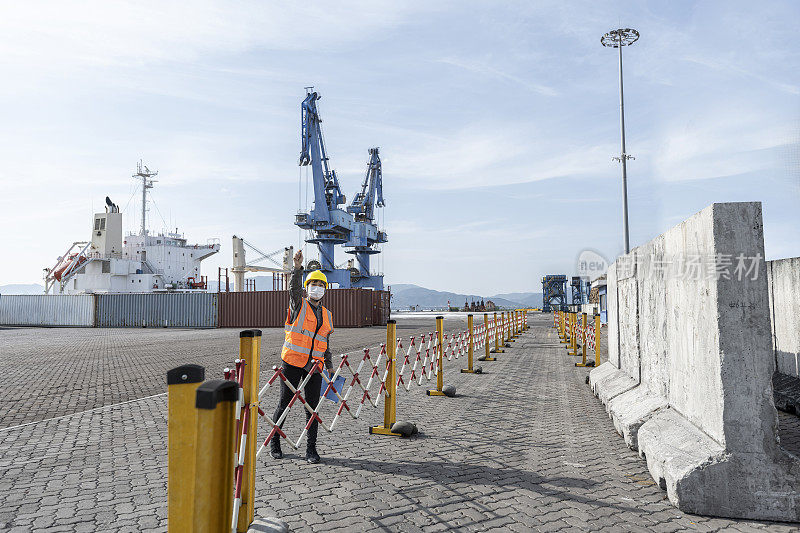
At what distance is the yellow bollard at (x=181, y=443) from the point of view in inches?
87.5

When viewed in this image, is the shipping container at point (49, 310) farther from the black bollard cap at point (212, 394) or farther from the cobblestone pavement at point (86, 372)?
the black bollard cap at point (212, 394)

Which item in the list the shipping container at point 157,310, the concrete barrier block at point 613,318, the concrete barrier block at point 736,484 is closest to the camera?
the concrete barrier block at point 736,484

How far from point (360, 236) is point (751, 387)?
5257 centimetres

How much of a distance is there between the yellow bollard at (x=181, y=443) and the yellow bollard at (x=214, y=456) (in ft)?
0.14

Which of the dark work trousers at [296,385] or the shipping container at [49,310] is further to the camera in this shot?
the shipping container at [49,310]

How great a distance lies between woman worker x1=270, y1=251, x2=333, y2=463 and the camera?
5.68 m

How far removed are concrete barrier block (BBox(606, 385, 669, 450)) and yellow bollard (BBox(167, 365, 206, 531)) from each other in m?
5.05

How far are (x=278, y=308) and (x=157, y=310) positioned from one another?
1019 cm

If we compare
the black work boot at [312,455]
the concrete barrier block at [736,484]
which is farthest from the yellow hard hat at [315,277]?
the concrete barrier block at [736,484]

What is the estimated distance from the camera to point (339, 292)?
3638 centimetres

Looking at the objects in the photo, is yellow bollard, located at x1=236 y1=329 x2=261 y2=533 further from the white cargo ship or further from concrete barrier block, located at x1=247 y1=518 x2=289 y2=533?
the white cargo ship

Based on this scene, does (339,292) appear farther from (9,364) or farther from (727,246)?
(727,246)

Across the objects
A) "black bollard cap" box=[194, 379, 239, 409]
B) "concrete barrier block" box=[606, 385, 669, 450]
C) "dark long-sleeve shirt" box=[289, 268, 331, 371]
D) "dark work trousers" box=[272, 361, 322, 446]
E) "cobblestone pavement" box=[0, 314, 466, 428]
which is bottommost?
"cobblestone pavement" box=[0, 314, 466, 428]

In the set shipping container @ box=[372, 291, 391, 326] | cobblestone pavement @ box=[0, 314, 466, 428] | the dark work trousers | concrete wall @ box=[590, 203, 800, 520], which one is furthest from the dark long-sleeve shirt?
shipping container @ box=[372, 291, 391, 326]
